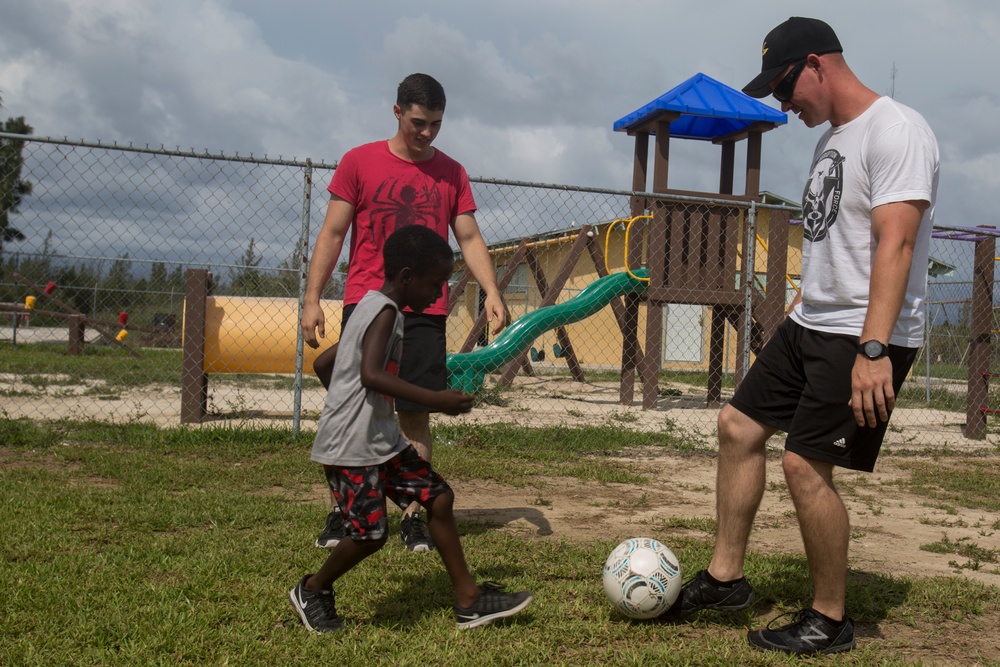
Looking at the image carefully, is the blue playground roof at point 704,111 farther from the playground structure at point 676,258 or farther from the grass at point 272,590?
the grass at point 272,590

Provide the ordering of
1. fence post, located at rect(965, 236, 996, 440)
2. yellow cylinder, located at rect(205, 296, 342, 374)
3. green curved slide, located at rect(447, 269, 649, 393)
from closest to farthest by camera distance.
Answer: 1. yellow cylinder, located at rect(205, 296, 342, 374)
2. fence post, located at rect(965, 236, 996, 440)
3. green curved slide, located at rect(447, 269, 649, 393)

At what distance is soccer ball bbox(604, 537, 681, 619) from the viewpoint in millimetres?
3080

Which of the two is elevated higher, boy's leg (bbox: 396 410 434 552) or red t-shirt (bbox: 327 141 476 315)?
red t-shirt (bbox: 327 141 476 315)

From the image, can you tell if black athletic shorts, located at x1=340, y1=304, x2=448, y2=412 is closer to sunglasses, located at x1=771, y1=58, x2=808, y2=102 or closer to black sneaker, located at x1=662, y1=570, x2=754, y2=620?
black sneaker, located at x1=662, y1=570, x2=754, y2=620

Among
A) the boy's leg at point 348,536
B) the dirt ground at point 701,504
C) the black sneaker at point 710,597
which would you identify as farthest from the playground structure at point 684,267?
the boy's leg at point 348,536

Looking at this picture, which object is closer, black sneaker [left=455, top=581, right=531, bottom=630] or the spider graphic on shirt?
black sneaker [left=455, top=581, right=531, bottom=630]

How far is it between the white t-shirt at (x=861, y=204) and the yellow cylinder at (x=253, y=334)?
5540 mm

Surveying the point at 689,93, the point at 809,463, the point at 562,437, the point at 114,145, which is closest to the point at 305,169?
the point at 114,145

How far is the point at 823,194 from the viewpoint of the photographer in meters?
3.04

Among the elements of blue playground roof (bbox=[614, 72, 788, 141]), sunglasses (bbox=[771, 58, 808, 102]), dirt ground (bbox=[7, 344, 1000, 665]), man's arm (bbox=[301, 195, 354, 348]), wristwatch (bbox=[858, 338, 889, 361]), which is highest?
blue playground roof (bbox=[614, 72, 788, 141])

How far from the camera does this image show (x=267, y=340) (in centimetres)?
803

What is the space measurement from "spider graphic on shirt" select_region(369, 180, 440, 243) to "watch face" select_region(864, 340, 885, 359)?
2.14 meters

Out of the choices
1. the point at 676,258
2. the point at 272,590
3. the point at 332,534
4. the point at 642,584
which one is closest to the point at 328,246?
the point at 332,534

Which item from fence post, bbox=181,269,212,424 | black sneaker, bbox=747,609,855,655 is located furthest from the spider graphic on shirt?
fence post, bbox=181,269,212,424
